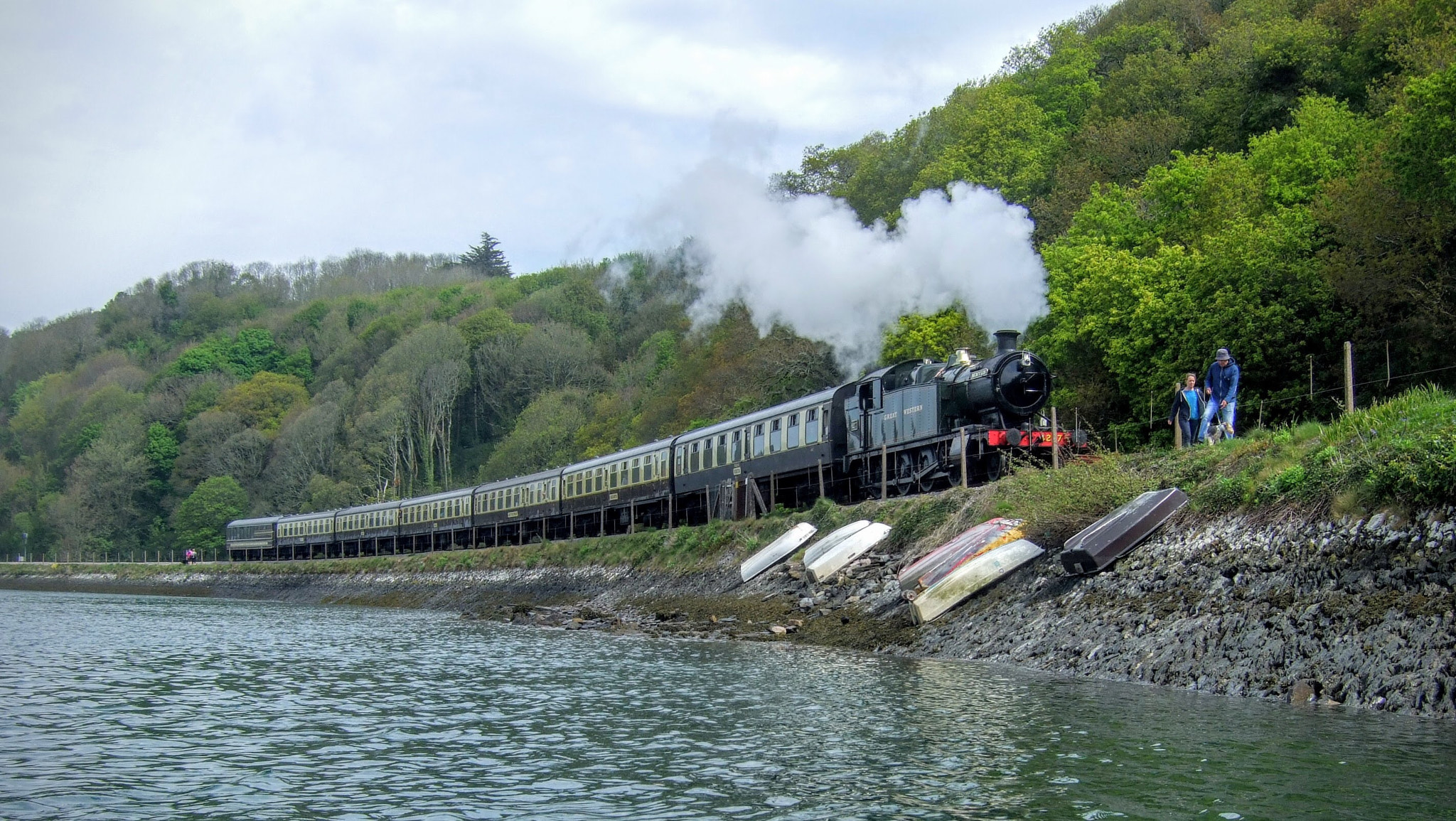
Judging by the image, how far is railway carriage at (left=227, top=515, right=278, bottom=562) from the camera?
7400cm

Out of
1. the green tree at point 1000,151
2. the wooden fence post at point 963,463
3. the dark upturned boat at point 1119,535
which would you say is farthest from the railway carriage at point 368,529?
the dark upturned boat at point 1119,535

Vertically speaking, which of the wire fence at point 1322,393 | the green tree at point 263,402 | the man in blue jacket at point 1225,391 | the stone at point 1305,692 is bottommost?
the stone at point 1305,692

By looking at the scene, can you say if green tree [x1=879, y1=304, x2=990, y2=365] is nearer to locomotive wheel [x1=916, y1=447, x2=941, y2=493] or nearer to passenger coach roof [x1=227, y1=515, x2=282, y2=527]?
locomotive wheel [x1=916, y1=447, x2=941, y2=493]

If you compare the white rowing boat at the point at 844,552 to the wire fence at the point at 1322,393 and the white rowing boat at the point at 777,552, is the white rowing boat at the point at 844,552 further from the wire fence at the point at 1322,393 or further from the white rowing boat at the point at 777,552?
the wire fence at the point at 1322,393

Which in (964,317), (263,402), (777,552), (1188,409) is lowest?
(777,552)

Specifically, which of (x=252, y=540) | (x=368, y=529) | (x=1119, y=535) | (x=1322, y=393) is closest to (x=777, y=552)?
(x=1119, y=535)

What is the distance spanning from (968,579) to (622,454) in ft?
84.3

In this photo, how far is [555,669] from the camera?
1736cm

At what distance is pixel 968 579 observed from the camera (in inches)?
718

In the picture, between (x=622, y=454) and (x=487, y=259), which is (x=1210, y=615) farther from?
(x=487, y=259)

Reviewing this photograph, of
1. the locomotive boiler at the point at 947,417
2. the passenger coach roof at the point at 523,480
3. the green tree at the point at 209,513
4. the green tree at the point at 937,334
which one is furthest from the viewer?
the green tree at the point at 209,513

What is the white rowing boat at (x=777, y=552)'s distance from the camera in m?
26.0

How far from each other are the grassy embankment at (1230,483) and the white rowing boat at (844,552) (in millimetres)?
391

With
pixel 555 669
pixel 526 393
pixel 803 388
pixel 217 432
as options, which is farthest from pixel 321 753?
pixel 217 432
